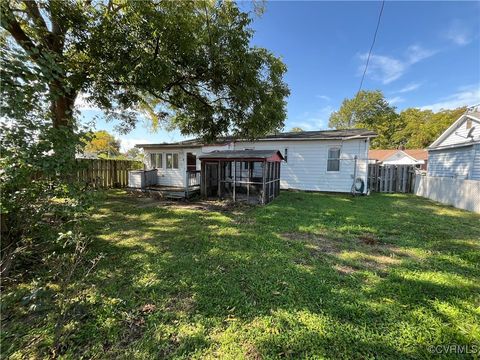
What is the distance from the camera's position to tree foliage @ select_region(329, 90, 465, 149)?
36.6m

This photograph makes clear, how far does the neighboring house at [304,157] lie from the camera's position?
11.5 m

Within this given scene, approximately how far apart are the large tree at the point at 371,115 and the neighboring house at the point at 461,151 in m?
27.0

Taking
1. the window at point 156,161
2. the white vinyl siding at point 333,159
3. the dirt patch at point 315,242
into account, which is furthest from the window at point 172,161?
the dirt patch at point 315,242

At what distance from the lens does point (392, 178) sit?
40.4ft

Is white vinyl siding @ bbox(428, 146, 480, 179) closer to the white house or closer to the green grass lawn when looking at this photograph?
the white house

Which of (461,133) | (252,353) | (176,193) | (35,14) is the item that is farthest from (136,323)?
(461,133)

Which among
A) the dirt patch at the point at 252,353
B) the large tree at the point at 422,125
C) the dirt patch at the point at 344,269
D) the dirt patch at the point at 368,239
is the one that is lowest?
the dirt patch at the point at 252,353

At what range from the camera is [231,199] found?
9609 mm

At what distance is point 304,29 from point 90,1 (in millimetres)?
8392

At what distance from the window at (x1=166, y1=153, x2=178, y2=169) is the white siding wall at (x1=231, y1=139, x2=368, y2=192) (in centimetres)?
422

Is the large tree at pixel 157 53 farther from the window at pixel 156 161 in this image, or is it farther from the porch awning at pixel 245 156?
the window at pixel 156 161

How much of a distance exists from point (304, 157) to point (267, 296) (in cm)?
1080

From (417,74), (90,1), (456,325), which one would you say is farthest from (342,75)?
(456,325)

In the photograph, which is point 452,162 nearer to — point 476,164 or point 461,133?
point 461,133
